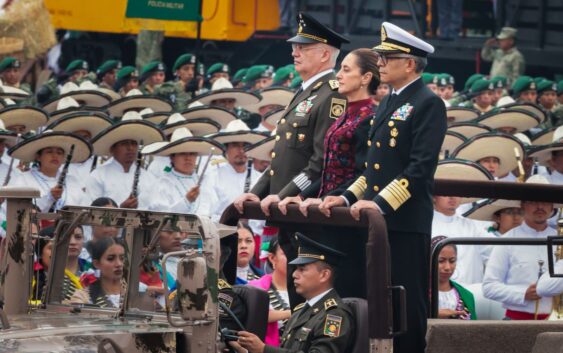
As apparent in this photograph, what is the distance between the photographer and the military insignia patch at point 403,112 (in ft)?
24.3

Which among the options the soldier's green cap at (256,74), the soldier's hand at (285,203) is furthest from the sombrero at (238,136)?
the soldier's hand at (285,203)

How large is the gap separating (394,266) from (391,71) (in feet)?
3.01

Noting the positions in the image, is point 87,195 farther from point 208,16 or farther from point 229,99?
point 208,16

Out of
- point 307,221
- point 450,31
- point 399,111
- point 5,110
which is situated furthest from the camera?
point 450,31

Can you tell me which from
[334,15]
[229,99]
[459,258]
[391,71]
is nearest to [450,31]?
[334,15]

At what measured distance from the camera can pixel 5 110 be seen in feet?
53.4

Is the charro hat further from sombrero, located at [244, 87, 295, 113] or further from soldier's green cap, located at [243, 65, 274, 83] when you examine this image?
soldier's green cap, located at [243, 65, 274, 83]

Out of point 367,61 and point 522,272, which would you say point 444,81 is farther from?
point 367,61

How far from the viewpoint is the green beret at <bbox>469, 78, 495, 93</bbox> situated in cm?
2230

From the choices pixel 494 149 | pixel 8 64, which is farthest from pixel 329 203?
pixel 8 64

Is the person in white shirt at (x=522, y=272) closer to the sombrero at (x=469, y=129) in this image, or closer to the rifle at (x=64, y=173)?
the rifle at (x=64, y=173)

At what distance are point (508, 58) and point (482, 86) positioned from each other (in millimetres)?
2591

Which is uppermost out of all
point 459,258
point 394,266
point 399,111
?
point 399,111

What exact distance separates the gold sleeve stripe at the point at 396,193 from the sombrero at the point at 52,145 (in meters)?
7.14
